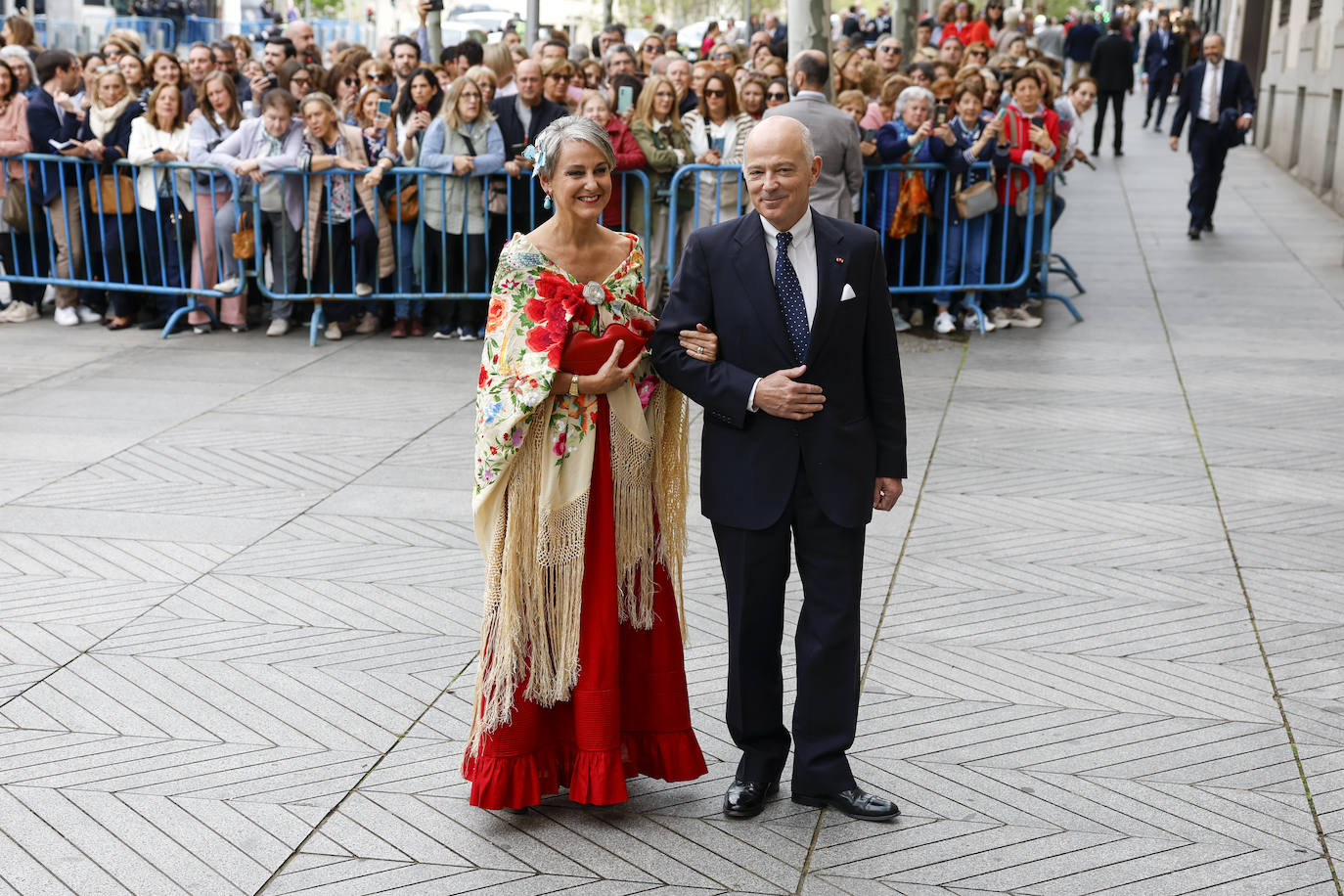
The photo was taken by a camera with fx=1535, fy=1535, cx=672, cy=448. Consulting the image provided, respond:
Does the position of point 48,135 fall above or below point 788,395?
above

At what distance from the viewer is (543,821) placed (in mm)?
4090

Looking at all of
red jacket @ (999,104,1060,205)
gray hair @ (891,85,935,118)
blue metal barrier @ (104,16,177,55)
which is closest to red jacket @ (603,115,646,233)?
→ gray hair @ (891,85,935,118)

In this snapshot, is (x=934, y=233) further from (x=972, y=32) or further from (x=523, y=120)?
(x=972, y=32)

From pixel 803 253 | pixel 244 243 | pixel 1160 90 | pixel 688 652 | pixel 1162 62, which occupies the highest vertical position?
pixel 1162 62

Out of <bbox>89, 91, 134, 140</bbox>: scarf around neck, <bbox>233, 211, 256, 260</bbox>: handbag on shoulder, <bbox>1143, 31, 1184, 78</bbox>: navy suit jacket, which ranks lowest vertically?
<bbox>233, 211, 256, 260</bbox>: handbag on shoulder

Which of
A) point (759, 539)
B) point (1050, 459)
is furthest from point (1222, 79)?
point (759, 539)

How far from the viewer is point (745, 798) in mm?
4105

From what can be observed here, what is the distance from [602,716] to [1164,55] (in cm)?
2623

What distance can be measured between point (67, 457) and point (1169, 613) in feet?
17.2

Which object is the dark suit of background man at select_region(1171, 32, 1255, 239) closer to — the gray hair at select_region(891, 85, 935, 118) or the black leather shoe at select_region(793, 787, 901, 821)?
the gray hair at select_region(891, 85, 935, 118)

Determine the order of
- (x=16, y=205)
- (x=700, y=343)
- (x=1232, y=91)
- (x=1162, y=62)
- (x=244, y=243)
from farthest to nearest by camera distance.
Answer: (x=1162, y=62)
(x=1232, y=91)
(x=16, y=205)
(x=244, y=243)
(x=700, y=343)

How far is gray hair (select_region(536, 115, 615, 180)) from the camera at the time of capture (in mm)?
3830

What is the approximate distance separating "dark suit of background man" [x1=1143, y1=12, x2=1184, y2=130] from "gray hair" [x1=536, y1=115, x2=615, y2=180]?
83.7 feet

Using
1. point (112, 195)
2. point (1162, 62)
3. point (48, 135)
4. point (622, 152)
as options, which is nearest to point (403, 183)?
point (622, 152)
